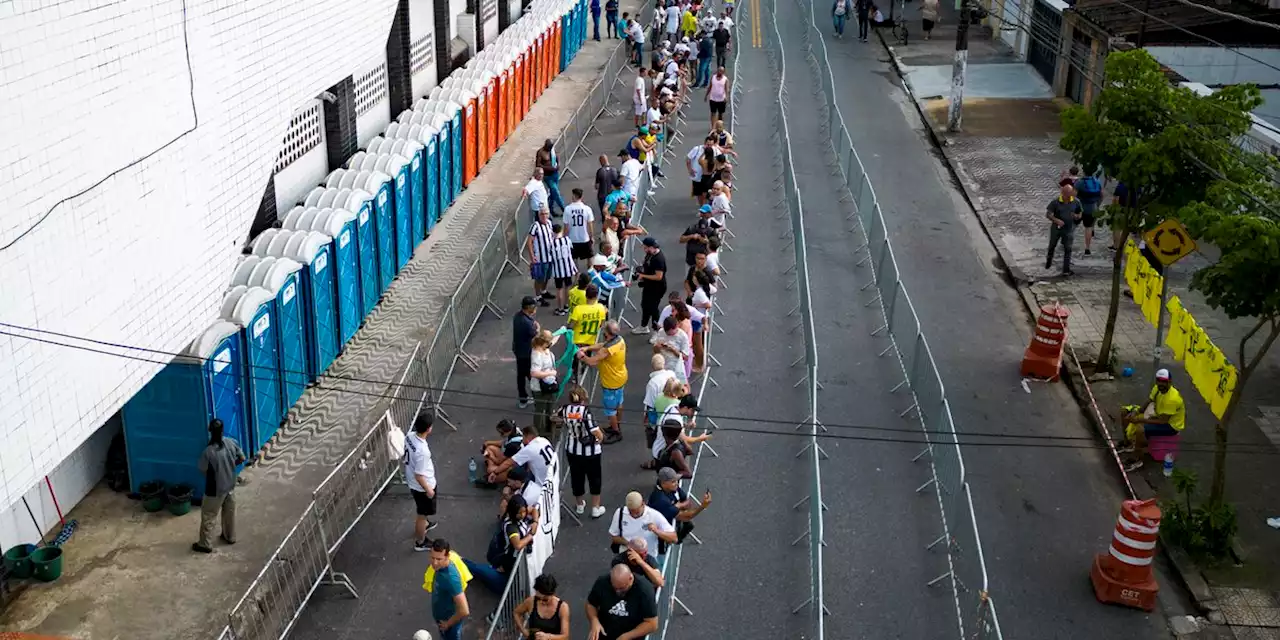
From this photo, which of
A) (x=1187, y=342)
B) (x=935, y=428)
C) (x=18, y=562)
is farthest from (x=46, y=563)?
(x=1187, y=342)

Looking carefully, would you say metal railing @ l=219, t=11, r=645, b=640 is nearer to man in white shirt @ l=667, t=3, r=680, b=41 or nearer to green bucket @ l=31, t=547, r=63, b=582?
green bucket @ l=31, t=547, r=63, b=582

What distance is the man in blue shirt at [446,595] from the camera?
421 inches

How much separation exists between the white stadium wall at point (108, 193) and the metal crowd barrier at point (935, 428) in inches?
325

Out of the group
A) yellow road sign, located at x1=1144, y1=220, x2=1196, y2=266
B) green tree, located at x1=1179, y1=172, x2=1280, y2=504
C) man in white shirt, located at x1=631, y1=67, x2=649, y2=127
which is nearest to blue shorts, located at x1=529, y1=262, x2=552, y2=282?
yellow road sign, located at x1=1144, y1=220, x2=1196, y2=266

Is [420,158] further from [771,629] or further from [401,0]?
[771,629]

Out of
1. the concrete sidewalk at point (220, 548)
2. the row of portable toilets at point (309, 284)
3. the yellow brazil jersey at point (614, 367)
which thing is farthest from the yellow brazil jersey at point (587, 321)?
the row of portable toilets at point (309, 284)

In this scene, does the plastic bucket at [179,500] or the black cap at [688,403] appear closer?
the plastic bucket at [179,500]

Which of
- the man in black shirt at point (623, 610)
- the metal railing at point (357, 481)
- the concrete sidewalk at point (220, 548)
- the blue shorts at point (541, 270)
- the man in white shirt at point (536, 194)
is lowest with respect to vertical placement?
the concrete sidewalk at point (220, 548)

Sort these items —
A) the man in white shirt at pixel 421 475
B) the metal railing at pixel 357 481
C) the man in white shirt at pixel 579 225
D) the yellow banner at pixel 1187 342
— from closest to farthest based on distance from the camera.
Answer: the metal railing at pixel 357 481
the man in white shirt at pixel 421 475
the yellow banner at pixel 1187 342
the man in white shirt at pixel 579 225

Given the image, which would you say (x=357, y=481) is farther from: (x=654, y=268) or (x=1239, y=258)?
(x=1239, y=258)

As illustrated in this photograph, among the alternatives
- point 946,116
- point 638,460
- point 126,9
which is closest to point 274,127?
point 126,9

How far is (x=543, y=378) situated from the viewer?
49.0 ft

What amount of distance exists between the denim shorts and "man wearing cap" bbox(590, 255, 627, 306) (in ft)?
9.20

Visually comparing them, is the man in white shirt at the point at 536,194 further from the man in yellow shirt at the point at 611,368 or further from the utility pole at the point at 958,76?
the utility pole at the point at 958,76
